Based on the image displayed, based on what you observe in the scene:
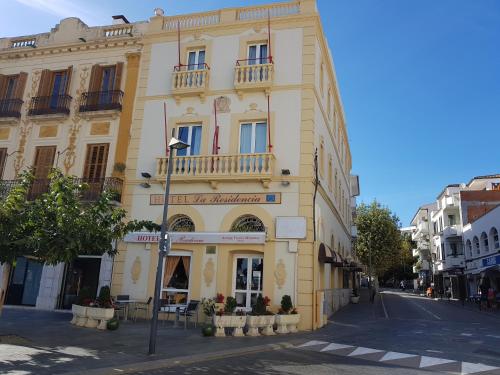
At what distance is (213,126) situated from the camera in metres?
16.7

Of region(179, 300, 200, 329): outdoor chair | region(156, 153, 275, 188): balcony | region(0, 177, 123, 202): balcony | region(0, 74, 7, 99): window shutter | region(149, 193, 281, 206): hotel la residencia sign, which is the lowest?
region(179, 300, 200, 329): outdoor chair

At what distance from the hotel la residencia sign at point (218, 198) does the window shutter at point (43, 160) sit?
216 inches

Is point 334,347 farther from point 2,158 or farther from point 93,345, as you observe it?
point 2,158

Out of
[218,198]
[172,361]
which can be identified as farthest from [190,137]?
[172,361]

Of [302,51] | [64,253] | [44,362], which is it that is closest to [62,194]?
[64,253]

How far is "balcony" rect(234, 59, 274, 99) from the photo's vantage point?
1612 cm

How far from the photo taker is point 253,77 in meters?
16.4

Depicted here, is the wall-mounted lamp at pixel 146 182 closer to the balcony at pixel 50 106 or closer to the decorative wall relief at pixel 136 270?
the decorative wall relief at pixel 136 270

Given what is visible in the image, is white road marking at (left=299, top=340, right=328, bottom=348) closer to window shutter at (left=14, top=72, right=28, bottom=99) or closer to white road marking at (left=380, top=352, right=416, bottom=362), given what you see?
white road marking at (left=380, top=352, right=416, bottom=362)

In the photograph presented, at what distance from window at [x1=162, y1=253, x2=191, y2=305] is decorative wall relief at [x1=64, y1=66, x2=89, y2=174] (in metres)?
6.57

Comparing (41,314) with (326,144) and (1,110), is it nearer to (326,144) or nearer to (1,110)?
(1,110)

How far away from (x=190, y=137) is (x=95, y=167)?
4.52 meters

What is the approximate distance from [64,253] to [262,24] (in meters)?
12.1

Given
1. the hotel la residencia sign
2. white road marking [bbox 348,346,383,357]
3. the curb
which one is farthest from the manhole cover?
white road marking [bbox 348,346,383,357]
